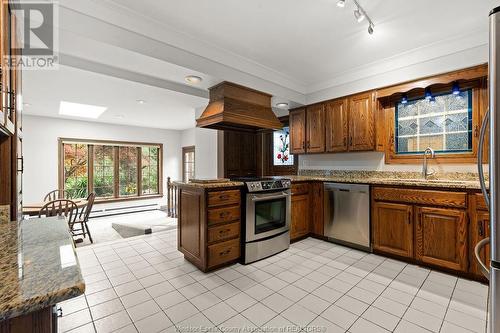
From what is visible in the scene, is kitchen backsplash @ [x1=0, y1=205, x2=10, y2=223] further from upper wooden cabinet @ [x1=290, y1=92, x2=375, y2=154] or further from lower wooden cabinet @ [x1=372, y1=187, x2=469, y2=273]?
upper wooden cabinet @ [x1=290, y1=92, x2=375, y2=154]

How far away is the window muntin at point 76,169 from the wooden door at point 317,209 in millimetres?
Result: 5906

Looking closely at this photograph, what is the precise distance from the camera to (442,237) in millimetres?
2512

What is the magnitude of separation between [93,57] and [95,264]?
91.8 inches

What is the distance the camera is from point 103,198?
647 centimetres

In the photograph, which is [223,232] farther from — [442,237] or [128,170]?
[128,170]

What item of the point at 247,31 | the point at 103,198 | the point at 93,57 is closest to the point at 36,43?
the point at 93,57

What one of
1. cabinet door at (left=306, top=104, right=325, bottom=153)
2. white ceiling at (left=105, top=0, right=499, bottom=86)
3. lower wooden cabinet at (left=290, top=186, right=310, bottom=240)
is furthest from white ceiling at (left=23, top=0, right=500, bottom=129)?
lower wooden cabinet at (left=290, top=186, right=310, bottom=240)

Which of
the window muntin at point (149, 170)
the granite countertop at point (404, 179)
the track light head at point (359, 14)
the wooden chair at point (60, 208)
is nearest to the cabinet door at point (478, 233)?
the granite countertop at point (404, 179)

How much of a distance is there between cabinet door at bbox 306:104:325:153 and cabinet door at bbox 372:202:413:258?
4.44 feet

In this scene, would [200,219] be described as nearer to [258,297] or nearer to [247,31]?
[258,297]

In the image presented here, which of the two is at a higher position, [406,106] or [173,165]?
[406,106]

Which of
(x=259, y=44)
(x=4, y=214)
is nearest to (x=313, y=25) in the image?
(x=259, y=44)

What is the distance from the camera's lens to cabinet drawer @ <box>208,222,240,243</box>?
2.59 metres

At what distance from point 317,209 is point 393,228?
1063 mm
